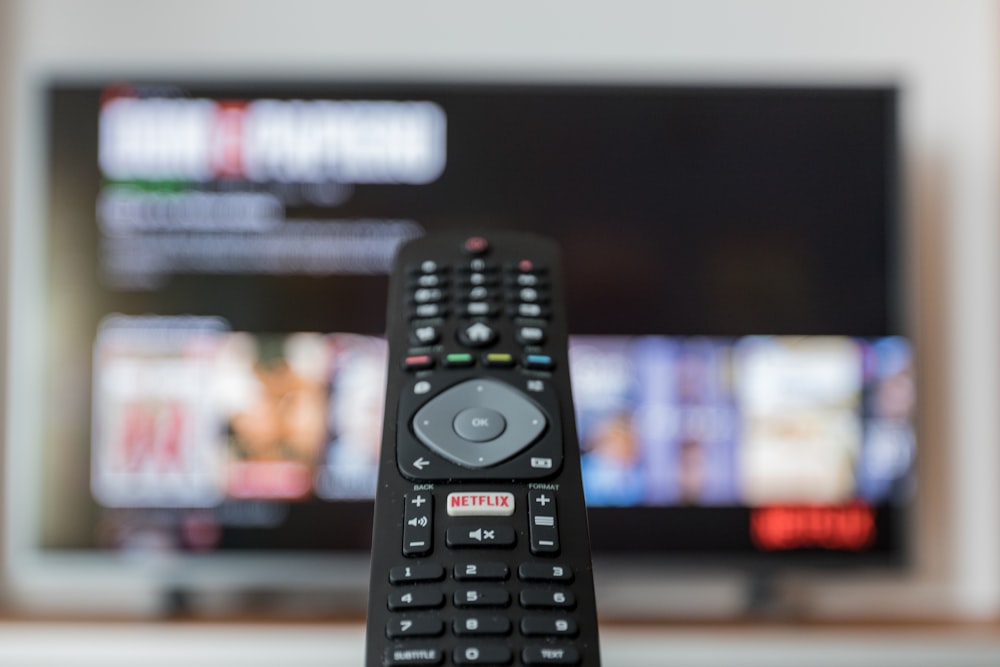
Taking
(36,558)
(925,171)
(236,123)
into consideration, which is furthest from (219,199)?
(925,171)

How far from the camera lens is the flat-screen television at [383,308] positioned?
3.82 ft

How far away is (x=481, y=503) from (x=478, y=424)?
0.04 m

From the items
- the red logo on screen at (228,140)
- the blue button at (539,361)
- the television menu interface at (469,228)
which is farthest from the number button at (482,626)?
the red logo on screen at (228,140)

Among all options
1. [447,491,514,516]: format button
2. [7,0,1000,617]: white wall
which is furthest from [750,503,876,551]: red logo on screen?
[447,491,514,516]: format button

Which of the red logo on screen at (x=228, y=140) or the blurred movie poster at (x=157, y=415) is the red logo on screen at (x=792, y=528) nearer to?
the blurred movie poster at (x=157, y=415)

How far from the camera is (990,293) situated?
1291 millimetres

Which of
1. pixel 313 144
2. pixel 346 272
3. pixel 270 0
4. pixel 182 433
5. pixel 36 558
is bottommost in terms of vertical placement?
pixel 36 558

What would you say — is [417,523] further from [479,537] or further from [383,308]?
[383,308]

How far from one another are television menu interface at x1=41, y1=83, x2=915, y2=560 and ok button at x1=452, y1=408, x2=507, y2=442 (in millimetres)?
712

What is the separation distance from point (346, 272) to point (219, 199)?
0.16 metres

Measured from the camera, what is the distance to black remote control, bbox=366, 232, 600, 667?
15.6 inches

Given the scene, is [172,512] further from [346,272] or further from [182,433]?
[346,272]

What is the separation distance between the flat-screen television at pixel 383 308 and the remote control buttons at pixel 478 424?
705mm
